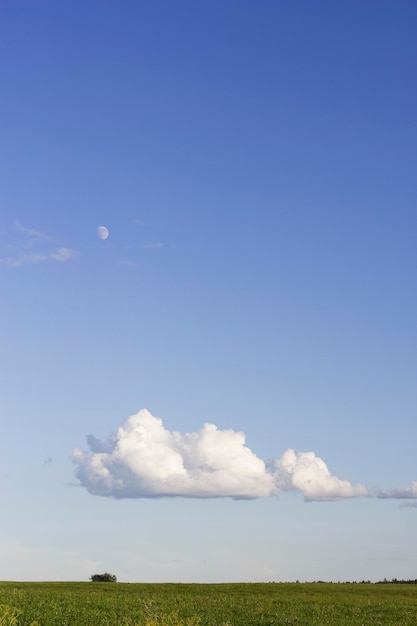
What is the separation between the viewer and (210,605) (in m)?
39.0

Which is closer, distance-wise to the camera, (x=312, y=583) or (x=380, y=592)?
(x=380, y=592)

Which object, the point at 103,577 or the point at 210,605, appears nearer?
the point at 210,605

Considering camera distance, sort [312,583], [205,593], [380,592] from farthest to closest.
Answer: [312,583] < [380,592] < [205,593]

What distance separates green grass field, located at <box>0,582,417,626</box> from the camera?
112ft

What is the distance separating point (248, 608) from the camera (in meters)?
38.2

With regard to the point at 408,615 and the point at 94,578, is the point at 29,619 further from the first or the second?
the point at 94,578

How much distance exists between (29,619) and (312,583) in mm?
28617

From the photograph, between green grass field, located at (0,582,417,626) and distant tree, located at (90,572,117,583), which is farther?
distant tree, located at (90,572,117,583)

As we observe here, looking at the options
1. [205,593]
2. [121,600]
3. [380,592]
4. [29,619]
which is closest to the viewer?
[29,619]

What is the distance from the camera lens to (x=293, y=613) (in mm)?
37219

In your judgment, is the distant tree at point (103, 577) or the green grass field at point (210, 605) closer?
the green grass field at point (210, 605)

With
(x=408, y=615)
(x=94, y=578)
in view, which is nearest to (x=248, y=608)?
(x=408, y=615)

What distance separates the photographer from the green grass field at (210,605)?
34250 millimetres

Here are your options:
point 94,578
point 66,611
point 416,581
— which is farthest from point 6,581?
point 416,581
